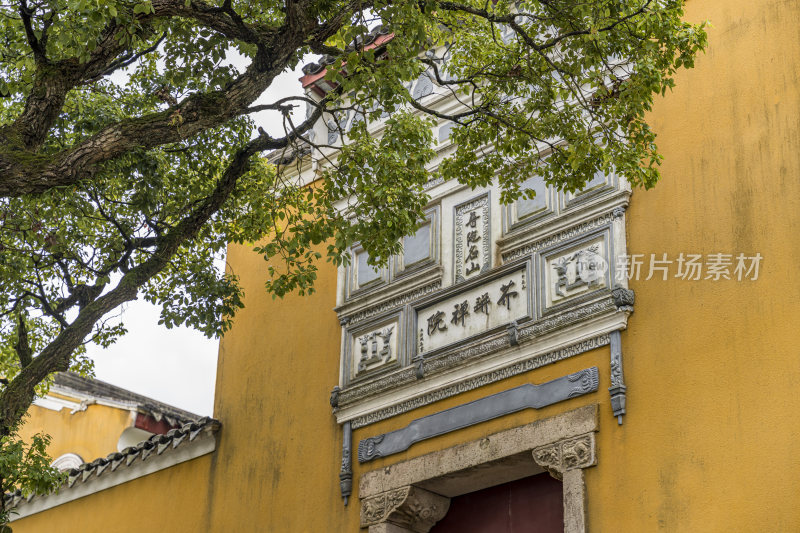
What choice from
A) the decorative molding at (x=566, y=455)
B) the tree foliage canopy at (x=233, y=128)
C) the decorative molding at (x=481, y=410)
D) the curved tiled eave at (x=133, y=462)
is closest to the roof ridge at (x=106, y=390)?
the curved tiled eave at (x=133, y=462)

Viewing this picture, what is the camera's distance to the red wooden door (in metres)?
8.19

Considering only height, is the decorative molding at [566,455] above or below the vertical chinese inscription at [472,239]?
below

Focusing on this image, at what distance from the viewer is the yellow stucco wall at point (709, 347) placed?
7.00 m

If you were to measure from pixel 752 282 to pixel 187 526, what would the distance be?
18.4 feet

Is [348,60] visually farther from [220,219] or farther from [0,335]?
[0,335]

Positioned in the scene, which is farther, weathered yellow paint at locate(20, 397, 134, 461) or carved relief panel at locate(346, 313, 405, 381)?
weathered yellow paint at locate(20, 397, 134, 461)

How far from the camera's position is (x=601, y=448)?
766 centimetres

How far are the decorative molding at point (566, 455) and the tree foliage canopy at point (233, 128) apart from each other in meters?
1.72

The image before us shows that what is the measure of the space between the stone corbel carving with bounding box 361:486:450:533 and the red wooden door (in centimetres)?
12

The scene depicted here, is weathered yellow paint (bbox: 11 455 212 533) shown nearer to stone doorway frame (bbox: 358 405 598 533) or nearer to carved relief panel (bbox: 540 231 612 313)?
stone doorway frame (bbox: 358 405 598 533)

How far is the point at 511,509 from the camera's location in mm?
8469

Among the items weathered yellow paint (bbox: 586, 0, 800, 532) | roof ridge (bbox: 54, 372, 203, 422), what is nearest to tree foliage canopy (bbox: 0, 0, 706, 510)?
weathered yellow paint (bbox: 586, 0, 800, 532)

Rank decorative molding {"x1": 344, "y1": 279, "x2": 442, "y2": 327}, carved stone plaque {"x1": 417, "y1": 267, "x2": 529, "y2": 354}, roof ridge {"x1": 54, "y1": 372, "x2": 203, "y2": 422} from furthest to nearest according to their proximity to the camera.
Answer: roof ridge {"x1": 54, "y1": 372, "x2": 203, "y2": 422} → decorative molding {"x1": 344, "y1": 279, "x2": 442, "y2": 327} → carved stone plaque {"x1": 417, "y1": 267, "x2": 529, "y2": 354}

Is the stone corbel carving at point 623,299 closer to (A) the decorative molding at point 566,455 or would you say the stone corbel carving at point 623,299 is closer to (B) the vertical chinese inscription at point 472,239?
(A) the decorative molding at point 566,455
